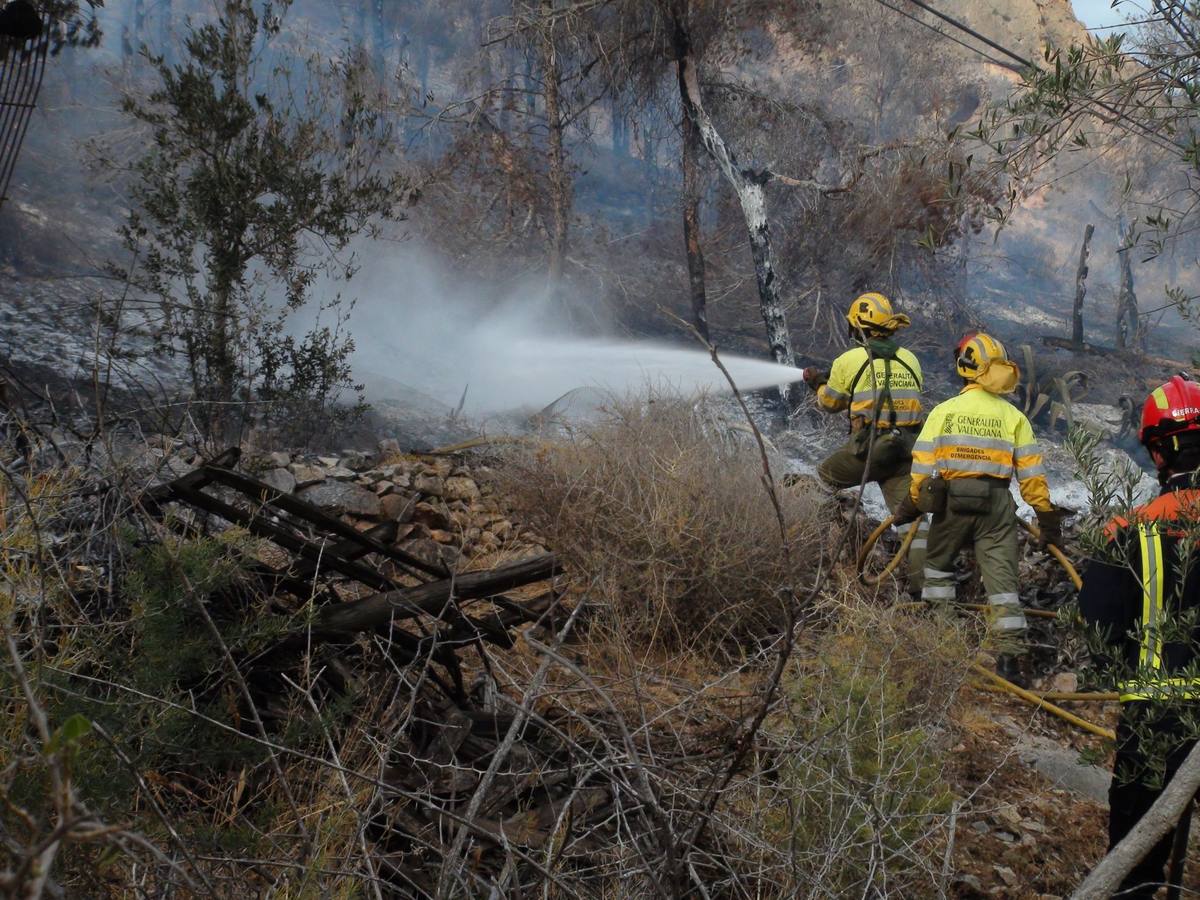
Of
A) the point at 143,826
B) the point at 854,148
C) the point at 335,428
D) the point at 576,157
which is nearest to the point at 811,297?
the point at 854,148

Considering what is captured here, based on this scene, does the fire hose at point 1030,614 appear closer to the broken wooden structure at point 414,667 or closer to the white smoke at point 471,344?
the broken wooden structure at point 414,667

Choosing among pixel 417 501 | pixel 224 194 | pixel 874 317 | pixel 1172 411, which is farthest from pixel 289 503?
pixel 224 194

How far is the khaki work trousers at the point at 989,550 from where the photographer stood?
536 cm

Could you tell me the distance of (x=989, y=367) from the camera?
5418mm

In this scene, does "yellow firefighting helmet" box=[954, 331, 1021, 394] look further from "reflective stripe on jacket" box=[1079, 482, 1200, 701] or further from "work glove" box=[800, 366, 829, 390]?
"reflective stripe on jacket" box=[1079, 482, 1200, 701]

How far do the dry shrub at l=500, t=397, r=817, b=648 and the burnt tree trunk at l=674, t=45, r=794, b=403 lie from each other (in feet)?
24.9

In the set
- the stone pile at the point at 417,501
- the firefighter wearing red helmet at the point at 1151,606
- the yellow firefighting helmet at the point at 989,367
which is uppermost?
the yellow firefighting helmet at the point at 989,367

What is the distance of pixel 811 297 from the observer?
1900 cm

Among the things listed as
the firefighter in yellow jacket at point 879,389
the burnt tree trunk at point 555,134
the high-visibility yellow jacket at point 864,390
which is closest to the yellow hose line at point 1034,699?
the firefighter in yellow jacket at point 879,389

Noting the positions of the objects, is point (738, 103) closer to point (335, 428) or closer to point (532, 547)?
point (335, 428)

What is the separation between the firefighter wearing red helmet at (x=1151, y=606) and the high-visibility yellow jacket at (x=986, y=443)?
248 cm

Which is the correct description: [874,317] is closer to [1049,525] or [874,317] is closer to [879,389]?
[879,389]

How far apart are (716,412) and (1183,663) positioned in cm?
476

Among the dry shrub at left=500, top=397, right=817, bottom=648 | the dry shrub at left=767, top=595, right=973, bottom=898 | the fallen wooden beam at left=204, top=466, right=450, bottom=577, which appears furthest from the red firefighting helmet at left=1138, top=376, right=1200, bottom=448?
the dry shrub at left=500, top=397, right=817, bottom=648
